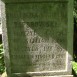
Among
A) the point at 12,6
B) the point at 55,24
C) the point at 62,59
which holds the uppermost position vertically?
the point at 12,6

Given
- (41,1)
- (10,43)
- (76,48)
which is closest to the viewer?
(41,1)

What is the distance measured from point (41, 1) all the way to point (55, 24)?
0.54 meters

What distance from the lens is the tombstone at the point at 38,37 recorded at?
4352 millimetres

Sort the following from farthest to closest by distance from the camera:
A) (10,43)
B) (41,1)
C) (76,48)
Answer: (76,48) → (10,43) → (41,1)

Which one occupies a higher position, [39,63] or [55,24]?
[55,24]

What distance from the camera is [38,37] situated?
4539mm

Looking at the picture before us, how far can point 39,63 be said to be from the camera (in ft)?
15.4

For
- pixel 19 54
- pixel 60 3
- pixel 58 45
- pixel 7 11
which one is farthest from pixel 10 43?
pixel 60 3

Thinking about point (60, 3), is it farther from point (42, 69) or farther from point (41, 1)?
point (42, 69)

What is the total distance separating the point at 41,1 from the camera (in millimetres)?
4289

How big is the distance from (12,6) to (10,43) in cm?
76

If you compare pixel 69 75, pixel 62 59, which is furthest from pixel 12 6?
pixel 69 75

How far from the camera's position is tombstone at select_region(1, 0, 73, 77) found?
4352 millimetres

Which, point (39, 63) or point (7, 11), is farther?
point (39, 63)
